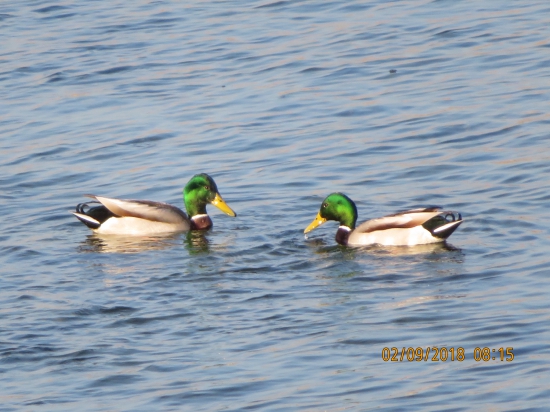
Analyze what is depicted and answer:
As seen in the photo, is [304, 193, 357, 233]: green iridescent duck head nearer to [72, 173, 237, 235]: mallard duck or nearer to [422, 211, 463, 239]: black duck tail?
[422, 211, 463, 239]: black duck tail

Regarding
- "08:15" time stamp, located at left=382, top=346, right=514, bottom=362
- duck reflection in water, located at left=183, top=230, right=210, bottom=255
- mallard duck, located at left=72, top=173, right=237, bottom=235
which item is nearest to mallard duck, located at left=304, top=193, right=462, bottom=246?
duck reflection in water, located at left=183, top=230, right=210, bottom=255

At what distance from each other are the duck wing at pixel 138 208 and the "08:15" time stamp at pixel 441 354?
4937 mm

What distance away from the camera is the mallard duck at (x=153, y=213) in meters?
12.8

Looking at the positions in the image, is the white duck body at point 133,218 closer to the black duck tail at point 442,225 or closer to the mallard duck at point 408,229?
the mallard duck at point 408,229

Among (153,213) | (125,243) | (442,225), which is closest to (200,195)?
(153,213)

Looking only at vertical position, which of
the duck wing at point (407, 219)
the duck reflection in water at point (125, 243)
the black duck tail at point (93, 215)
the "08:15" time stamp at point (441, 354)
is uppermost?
the black duck tail at point (93, 215)

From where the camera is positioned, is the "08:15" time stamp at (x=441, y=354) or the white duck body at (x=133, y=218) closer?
the "08:15" time stamp at (x=441, y=354)

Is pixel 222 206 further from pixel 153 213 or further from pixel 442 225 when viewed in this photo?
pixel 442 225

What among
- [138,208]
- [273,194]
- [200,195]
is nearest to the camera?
[138,208]

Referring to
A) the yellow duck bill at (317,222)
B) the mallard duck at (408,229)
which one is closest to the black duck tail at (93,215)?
the yellow duck bill at (317,222)

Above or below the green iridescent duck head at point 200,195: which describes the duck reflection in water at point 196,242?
below

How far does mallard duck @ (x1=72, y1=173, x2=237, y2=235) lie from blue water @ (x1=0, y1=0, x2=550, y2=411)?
0.23 m

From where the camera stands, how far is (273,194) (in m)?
13.6

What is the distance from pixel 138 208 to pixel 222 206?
3.17 ft
